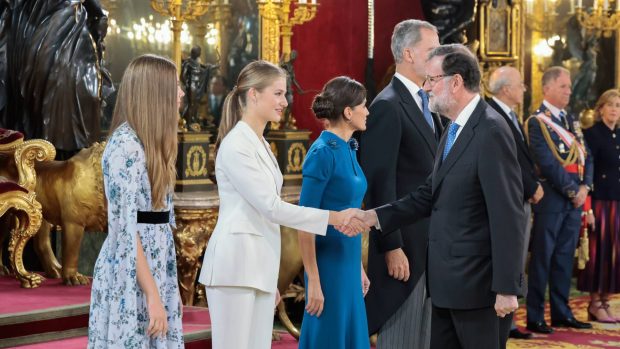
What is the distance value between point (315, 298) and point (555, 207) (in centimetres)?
374

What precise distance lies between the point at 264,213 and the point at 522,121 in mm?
6582

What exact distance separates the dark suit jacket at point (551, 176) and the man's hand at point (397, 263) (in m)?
3.40

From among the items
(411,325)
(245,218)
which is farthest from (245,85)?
(411,325)

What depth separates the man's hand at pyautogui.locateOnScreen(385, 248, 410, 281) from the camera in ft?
14.2

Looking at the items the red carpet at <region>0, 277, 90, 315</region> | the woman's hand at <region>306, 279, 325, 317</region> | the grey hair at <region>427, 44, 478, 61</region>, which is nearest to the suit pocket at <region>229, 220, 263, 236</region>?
the woman's hand at <region>306, 279, 325, 317</region>

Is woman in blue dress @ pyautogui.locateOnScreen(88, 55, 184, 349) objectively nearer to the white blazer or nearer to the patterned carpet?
the white blazer

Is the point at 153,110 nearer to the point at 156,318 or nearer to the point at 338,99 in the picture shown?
the point at 156,318

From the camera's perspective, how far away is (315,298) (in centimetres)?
420

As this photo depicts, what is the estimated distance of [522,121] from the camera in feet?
32.6

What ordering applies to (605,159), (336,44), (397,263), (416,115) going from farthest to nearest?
(336,44), (605,159), (416,115), (397,263)

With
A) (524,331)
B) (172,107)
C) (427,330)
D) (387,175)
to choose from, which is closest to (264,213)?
(172,107)

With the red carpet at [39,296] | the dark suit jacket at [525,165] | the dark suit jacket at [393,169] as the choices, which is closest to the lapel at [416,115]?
the dark suit jacket at [393,169]

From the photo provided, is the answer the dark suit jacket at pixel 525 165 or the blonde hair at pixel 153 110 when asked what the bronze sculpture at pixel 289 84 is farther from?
the blonde hair at pixel 153 110

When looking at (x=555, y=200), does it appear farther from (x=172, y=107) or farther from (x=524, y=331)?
(x=172, y=107)
